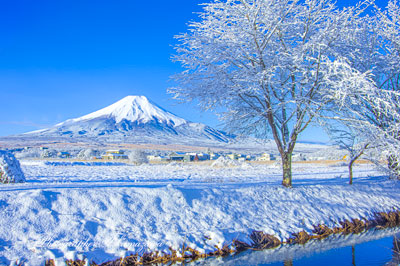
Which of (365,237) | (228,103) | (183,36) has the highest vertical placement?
(183,36)

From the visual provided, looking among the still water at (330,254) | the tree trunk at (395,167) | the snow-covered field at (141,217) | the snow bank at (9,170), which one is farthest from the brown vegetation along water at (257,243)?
the snow bank at (9,170)

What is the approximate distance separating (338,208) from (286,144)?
3.33 metres

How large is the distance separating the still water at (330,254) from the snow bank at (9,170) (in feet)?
32.0

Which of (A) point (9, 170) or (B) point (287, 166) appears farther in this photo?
(B) point (287, 166)

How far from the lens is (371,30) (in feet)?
52.2

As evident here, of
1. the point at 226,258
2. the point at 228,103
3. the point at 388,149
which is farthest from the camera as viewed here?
the point at 228,103

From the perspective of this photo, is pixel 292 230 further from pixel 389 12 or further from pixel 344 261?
pixel 389 12

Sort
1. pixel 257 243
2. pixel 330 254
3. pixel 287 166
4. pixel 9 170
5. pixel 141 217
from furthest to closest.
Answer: pixel 287 166
pixel 9 170
pixel 257 243
pixel 141 217
pixel 330 254

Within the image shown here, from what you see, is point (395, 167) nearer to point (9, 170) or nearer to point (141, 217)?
point (141, 217)

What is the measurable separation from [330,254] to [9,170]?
1299 centimetres

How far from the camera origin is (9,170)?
14250 mm

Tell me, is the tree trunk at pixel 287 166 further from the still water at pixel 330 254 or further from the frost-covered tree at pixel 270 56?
the still water at pixel 330 254

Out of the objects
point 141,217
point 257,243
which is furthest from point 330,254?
point 141,217

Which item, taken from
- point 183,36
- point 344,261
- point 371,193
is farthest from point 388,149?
point 183,36
